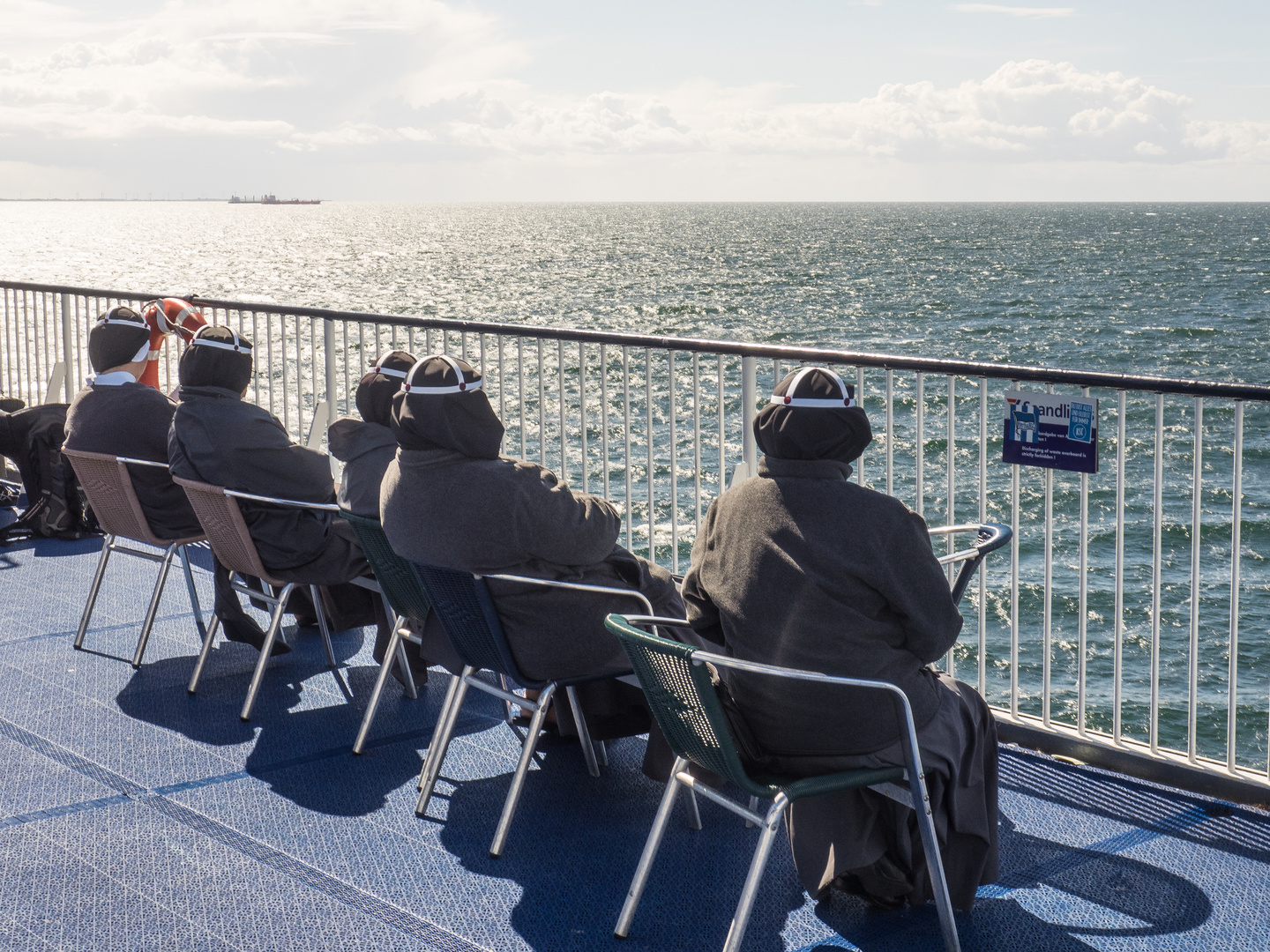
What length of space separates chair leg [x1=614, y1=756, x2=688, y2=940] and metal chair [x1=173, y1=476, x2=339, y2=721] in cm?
187

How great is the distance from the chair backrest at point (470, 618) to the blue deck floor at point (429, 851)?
0.50 m

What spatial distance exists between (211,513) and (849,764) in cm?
275

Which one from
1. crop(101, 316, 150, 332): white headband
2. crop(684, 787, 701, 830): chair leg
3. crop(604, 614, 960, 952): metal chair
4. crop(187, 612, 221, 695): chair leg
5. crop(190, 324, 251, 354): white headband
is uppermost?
crop(101, 316, 150, 332): white headband

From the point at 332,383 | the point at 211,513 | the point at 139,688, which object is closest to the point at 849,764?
the point at 211,513

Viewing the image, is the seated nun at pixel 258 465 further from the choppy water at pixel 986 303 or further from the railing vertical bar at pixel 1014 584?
the choppy water at pixel 986 303

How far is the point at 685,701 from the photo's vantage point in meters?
2.91

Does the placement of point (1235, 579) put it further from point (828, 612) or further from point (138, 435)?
point (138, 435)

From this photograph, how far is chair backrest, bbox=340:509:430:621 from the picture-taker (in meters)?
4.08

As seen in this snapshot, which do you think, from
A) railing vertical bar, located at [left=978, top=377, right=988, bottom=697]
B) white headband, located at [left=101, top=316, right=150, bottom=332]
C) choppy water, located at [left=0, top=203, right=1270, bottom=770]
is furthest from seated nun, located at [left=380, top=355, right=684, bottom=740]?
choppy water, located at [left=0, top=203, right=1270, bottom=770]

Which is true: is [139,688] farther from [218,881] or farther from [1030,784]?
[1030,784]

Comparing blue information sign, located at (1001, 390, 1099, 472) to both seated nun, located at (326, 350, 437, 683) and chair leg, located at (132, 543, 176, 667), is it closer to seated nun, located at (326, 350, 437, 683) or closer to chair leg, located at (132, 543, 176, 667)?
seated nun, located at (326, 350, 437, 683)

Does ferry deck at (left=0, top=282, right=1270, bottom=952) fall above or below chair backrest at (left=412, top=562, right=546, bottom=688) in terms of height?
below

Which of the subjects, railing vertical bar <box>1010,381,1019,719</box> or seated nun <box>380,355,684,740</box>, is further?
railing vertical bar <box>1010,381,1019,719</box>

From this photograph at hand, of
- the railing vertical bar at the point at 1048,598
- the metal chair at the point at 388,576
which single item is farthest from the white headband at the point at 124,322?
the railing vertical bar at the point at 1048,598
